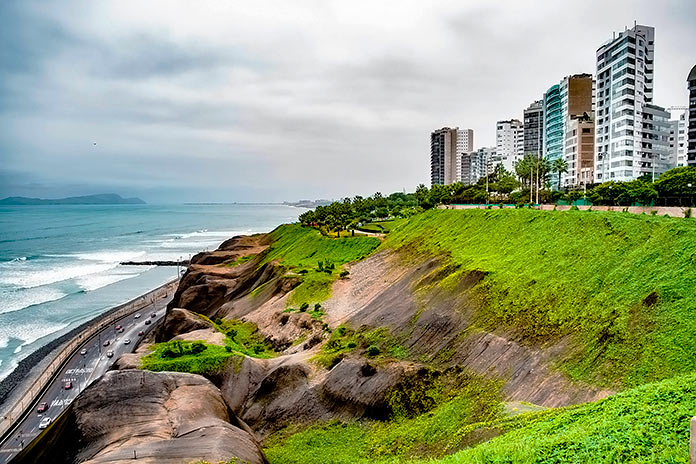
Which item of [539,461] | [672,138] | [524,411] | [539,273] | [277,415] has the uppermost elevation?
[672,138]

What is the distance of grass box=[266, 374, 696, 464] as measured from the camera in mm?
11898

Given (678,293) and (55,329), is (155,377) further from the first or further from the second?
(55,329)

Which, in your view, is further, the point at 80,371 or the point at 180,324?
the point at 80,371

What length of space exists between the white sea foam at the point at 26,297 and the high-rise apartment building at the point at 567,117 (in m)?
121

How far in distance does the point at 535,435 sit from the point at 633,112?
103m

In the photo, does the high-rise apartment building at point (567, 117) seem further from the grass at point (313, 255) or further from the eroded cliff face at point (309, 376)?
the eroded cliff face at point (309, 376)

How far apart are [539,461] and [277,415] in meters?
21.6

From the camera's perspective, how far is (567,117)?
439ft

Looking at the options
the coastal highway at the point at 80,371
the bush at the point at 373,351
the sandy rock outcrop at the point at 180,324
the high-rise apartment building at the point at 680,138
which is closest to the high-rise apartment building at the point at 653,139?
the high-rise apartment building at the point at 680,138

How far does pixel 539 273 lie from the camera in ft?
110

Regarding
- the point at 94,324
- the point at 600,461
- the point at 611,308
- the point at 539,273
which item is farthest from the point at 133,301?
the point at 600,461

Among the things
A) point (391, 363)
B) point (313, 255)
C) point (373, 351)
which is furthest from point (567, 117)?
point (391, 363)

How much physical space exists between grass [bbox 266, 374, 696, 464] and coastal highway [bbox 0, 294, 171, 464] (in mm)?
30934

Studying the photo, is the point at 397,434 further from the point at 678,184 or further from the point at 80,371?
the point at 678,184
